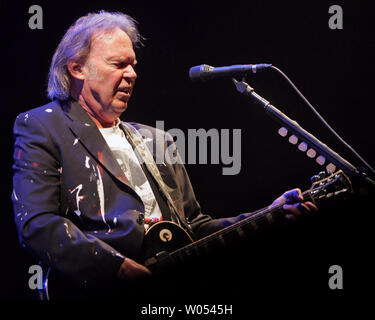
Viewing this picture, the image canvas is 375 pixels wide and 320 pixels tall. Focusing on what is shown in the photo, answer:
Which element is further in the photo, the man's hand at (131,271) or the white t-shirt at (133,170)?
the white t-shirt at (133,170)

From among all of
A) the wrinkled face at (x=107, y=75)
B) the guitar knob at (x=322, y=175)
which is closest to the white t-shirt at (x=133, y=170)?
the wrinkled face at (x=107, y=75)

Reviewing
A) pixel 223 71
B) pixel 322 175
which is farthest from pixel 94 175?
pixel 322 175

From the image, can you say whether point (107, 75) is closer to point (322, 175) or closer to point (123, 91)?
point (123, 91)

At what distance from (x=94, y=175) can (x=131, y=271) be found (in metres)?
0.50

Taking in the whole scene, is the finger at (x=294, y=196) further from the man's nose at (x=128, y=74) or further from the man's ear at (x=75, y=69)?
the man's ear at (x=75, y=69)

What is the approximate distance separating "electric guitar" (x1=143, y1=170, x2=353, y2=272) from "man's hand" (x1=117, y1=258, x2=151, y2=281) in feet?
0.32

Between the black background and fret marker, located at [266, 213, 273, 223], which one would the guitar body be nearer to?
fret marker, located at [266, 213, 273, 223]

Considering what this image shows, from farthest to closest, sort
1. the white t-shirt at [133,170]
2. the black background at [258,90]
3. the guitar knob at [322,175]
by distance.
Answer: the black background at [258,90], the white t-shirt at [133,170], the guitar knob at [322,175]

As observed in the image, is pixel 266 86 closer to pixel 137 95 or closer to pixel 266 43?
pixel 266 43

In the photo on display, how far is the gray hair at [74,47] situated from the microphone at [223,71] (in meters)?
0.73

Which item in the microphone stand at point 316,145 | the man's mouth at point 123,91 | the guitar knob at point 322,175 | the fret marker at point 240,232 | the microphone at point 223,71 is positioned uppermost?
the microphone at point 223,71

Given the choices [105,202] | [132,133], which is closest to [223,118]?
[132,133]

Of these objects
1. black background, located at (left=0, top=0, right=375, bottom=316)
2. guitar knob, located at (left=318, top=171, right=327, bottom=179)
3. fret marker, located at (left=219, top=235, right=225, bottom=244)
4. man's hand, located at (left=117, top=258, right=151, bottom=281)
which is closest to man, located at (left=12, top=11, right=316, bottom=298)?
A: man's hand, located at (left=117, top=258, right=151, bottom=281)

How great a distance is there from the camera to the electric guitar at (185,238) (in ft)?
6.77
